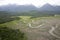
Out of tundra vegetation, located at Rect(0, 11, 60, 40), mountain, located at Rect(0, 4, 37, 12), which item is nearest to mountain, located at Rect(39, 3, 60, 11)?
tundra vegetation, located at Rect(0, 11, 60, 40)

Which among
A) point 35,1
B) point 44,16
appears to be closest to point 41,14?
point 44,16

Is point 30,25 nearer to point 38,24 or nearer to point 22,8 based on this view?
point 38,24

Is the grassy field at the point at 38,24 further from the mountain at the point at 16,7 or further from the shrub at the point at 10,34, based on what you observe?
the mountain at the point at 16,7

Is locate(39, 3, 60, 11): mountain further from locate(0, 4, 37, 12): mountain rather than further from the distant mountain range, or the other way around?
locate(0, 4, 37, 12): mountain

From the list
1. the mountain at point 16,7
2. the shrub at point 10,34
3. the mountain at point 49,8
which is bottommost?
the shrub at point 10,34

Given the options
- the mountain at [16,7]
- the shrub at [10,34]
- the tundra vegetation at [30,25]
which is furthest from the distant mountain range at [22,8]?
the shrub at [10,34]

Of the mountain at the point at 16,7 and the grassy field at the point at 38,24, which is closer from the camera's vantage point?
the grassy field at the point at 38,24

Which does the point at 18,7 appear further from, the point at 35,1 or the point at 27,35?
the point at 27,35

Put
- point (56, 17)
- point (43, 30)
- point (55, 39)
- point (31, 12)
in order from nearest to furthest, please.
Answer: point (55, 39) < point (43, 30) < point (56, 17) < point (31, 12)
